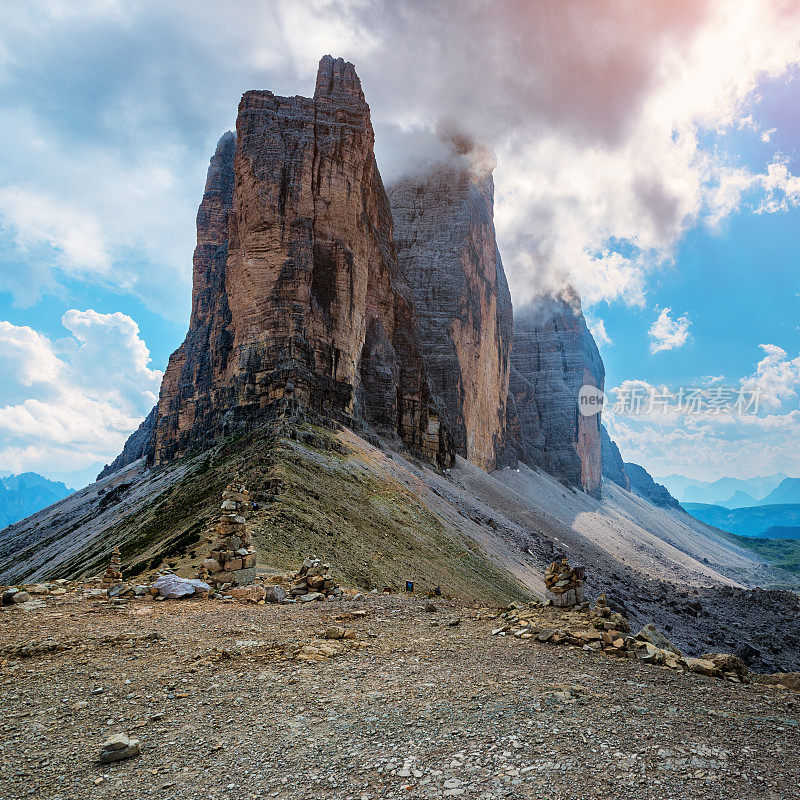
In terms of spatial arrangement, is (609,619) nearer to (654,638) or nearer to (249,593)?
(654,638)

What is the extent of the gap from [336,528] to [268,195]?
140 feet

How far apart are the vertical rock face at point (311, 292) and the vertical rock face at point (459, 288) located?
17.5 meters

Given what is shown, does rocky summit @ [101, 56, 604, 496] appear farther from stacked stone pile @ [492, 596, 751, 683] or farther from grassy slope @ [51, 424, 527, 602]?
stacked stone pile @ [492, 596, 751, 683]

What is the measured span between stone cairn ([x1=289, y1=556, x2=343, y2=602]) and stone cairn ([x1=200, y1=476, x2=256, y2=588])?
1.44 m

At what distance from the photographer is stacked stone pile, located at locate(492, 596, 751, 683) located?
295 inches

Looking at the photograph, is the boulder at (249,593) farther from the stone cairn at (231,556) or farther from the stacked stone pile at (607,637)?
the stacked stone pile at (607,637)

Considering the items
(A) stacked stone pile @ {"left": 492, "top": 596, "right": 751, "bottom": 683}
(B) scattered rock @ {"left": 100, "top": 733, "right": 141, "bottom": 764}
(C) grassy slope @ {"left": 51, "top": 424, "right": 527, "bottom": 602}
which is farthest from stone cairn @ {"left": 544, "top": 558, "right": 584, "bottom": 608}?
(C) grassy slope @ {"left": 51, "top": 424, "right": 527, "bottom": 602}

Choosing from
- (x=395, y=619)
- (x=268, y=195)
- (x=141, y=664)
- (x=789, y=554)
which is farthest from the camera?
(x=789, y=554)

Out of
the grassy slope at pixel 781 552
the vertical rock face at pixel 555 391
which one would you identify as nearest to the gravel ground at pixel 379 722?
the vertical rock face at pixel 555 391

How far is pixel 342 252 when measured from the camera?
58562 millimetres

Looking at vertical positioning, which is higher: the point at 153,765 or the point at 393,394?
the point at 393,394

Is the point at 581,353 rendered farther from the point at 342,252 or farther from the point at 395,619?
the point at 395,619

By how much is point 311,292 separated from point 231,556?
43.4m

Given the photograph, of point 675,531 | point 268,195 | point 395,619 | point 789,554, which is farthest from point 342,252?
point 789,554
